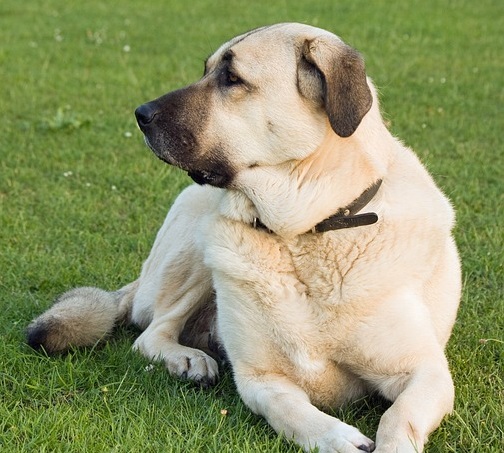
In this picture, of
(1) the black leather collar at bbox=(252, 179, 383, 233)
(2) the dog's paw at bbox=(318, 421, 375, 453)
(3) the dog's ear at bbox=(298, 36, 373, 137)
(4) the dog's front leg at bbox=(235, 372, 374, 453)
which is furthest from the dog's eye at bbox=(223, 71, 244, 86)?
(2) the dog's paw at bbox=(318, 421, 375, 453)

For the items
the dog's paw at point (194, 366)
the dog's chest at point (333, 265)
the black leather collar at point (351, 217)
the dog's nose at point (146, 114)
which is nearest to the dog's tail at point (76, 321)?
the dog's paw at point (194, 366)

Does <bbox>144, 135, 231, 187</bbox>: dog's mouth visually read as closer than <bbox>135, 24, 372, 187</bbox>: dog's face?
No

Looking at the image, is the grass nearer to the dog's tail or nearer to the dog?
the dog's tail

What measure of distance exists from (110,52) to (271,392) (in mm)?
8249

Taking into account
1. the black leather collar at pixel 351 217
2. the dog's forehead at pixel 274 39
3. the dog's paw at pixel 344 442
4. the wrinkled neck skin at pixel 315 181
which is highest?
the dog's forehead at pixel 274 39

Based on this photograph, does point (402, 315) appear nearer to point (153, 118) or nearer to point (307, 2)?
point (153, 118)

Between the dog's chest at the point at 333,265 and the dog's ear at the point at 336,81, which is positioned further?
the dog's chest at the point at 333,265

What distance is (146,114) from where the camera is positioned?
146 inches

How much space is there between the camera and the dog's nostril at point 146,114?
3.70 m

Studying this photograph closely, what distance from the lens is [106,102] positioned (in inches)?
353

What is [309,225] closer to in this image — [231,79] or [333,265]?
[333,265]

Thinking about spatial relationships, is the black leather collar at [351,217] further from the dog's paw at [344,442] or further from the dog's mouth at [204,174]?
the dog's paw at [344,442]

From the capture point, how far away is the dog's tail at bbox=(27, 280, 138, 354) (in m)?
4.11

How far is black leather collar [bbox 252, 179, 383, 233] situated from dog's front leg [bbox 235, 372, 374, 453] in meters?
0.61
